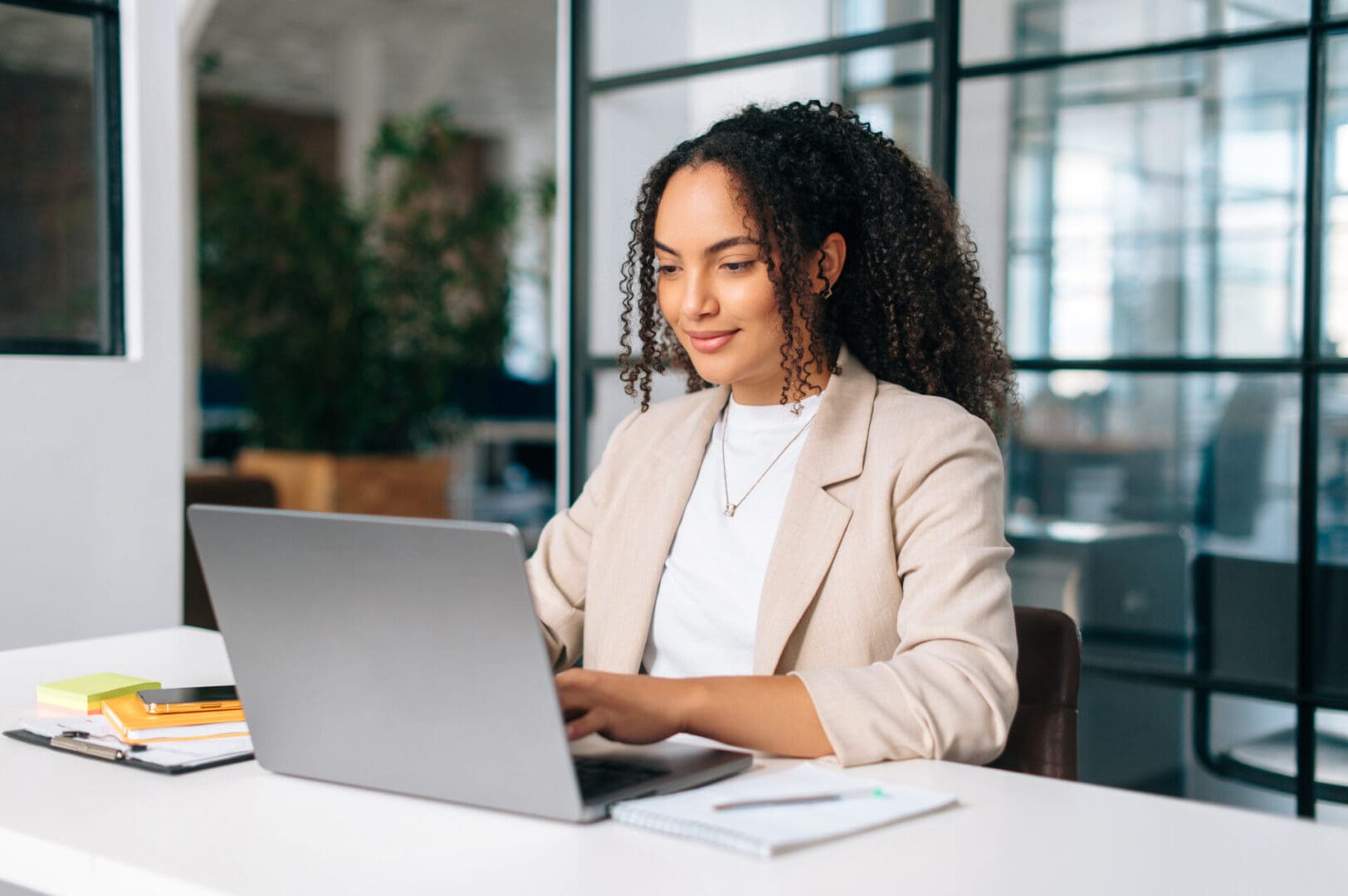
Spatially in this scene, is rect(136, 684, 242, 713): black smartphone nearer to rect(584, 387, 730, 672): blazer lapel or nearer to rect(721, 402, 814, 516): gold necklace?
rect(584, 387, 730, 672): blazer lapel

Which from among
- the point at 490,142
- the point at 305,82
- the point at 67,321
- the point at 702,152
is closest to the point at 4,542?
the point at 67,321

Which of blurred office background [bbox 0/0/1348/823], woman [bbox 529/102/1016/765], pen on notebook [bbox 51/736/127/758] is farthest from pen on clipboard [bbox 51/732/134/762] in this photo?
blurred office background [bbox 0/0/1348/823]

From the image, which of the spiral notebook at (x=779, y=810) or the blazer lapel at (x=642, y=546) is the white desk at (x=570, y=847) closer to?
the spiral notebook at (x=779, y=810)

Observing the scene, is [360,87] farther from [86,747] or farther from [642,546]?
[86,747]

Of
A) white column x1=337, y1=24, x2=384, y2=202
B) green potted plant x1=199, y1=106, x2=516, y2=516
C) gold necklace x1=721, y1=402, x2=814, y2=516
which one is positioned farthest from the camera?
white column x1=337, y1=24, x2=384, y2=202

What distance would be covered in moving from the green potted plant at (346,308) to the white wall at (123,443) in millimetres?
3404

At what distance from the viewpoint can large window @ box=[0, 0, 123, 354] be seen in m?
2.86

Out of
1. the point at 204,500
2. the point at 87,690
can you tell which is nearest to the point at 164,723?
the point at 87,690

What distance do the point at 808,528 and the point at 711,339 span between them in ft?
0.82

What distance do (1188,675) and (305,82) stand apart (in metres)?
9.41

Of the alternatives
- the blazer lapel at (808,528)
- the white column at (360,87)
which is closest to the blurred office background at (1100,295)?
the blazer lapel at (808,528)

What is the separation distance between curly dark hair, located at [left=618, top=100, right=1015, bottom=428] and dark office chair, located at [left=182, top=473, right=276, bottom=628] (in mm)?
2190

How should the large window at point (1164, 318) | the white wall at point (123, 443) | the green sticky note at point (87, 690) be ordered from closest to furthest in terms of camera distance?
the green sticky note at point (87, 690)
the large window at point (1164, 318)
the white wall at point (123, 443)

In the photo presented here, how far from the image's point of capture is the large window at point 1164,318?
257 centimetres
